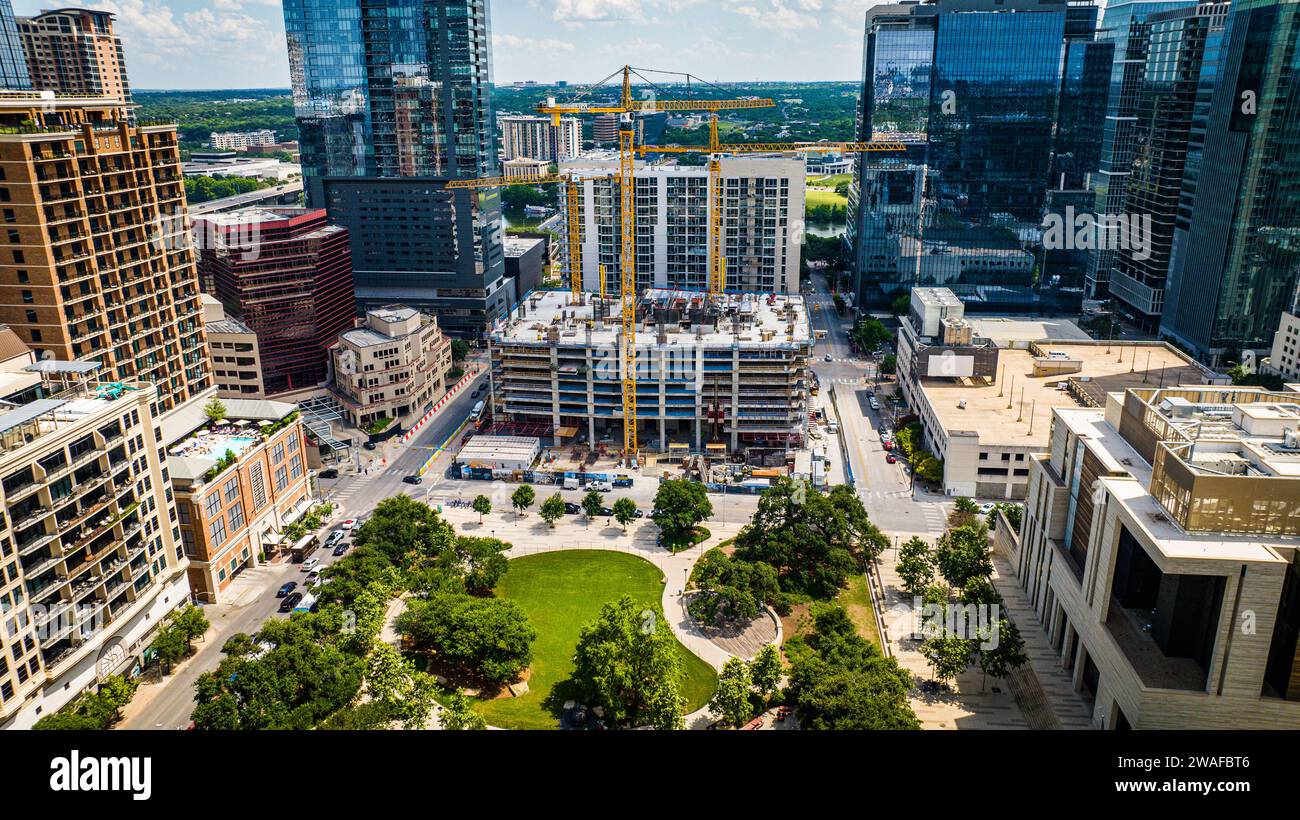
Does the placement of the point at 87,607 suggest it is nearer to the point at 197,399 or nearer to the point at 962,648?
the point at 197,399

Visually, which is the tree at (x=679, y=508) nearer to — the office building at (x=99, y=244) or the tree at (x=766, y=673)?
the tree at (x=766, y=673)

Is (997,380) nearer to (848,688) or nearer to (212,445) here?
(848,688)

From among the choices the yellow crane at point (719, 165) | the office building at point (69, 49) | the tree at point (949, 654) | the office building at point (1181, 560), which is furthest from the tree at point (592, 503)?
the office building at point (69, 49)

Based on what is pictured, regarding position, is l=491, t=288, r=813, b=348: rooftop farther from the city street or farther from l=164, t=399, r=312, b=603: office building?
l=164, t=399, r=312, b=603: office building

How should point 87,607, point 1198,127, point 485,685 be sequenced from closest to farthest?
1. point 87,607
2. point 485,685
3. point 1198,127

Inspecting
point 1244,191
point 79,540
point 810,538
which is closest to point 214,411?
point 79,540

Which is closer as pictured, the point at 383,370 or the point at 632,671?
the point at 632,671

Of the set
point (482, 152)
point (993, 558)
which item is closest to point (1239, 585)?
point (993, 558)
